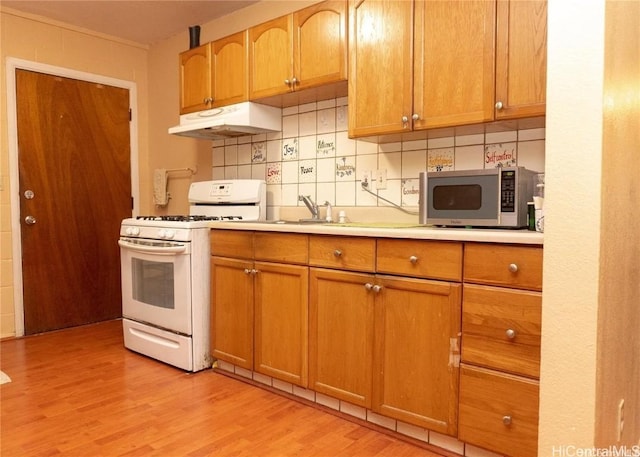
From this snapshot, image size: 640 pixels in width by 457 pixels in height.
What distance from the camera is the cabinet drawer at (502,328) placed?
1594mm

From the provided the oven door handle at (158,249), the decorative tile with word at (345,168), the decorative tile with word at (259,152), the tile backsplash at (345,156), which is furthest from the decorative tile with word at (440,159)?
the oven door handle at (158,249)

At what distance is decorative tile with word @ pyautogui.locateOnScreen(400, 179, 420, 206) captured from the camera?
2.53 m

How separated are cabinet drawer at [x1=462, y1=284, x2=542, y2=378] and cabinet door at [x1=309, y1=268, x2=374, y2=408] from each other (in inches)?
16.7

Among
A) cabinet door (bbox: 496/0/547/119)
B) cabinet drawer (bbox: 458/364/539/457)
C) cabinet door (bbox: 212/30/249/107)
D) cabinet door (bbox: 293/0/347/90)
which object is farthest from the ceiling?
cabinet drawer (bbox: 458/364/539/457)

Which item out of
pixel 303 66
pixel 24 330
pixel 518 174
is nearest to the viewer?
pixel 518 174

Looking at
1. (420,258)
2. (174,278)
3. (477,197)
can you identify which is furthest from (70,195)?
(477,197)

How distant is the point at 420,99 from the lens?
214 cm

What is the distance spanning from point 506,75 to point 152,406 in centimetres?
215

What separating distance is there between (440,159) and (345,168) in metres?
0.60

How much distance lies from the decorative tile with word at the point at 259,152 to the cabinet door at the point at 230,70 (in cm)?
39

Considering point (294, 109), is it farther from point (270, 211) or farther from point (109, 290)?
point (109, 290)

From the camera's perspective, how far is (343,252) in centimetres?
209

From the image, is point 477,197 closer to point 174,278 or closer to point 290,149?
point 290,149

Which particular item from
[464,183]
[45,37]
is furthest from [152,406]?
[45,37]
